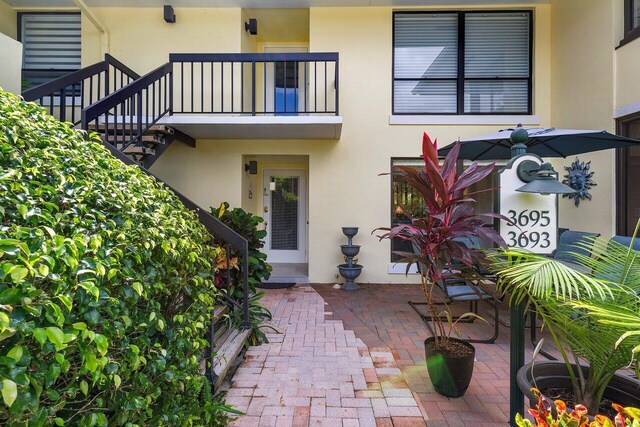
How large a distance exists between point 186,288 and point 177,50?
5.89 metres

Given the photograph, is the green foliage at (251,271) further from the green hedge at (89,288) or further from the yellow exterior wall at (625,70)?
the yellow exterior wall at (625,70)

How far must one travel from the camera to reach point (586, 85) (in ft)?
17.0

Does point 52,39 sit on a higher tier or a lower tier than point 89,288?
higher

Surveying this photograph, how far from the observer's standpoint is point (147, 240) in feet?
5.03

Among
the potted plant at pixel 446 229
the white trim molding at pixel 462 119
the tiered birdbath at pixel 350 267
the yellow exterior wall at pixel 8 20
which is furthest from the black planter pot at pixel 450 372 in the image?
the yellow exterior wall at pixel 8 20

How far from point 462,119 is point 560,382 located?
5.21 m

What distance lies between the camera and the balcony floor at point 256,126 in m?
5.06

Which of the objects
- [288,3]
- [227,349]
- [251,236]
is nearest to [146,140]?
[251,236]

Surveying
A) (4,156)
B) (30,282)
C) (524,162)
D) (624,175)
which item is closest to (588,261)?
(524,162)

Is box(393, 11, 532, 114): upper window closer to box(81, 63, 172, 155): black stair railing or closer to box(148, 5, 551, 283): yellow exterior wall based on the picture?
box(148, 5, 551, 283): yellow exterior wall

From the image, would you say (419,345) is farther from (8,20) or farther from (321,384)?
(8,20)

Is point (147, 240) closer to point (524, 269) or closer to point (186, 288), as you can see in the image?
Answer: point (186, 288)

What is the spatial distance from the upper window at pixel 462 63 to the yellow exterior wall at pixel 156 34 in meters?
3.23

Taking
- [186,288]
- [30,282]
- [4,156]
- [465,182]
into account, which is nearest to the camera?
[30,282]
